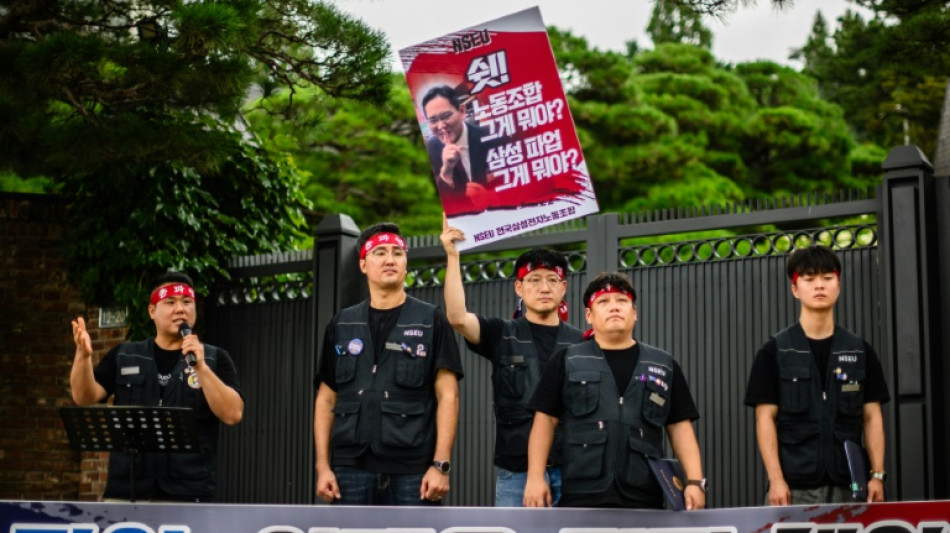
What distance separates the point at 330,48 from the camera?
8.51m

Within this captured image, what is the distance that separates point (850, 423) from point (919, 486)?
1.29 m

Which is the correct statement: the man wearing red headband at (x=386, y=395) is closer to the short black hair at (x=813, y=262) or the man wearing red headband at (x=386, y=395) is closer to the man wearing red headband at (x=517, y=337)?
the man wearing red headband at (x=517, y=337)

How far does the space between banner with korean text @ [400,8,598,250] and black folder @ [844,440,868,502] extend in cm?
165

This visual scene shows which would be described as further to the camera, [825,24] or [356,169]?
[825,24]

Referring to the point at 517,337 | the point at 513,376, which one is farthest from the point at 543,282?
the point at 513,376

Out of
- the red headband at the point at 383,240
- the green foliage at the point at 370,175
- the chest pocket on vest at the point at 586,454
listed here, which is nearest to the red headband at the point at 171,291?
the red headband at the point at 383,240

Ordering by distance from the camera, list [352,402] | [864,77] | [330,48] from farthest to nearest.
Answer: [864,77] < [330,48] < [352,402]

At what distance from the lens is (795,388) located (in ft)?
19.9

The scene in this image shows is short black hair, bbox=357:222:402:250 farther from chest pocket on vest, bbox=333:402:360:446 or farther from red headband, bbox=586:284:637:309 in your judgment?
red headband, bbox=586:284:637:309

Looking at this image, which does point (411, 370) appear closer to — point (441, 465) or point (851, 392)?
point (441, 465)

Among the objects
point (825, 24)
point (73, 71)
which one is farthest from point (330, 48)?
point (825, 24)

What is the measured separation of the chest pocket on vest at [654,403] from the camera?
562 cm

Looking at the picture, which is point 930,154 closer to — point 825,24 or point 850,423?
point 825,24

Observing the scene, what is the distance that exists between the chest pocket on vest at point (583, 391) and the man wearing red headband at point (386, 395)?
2.44ft
